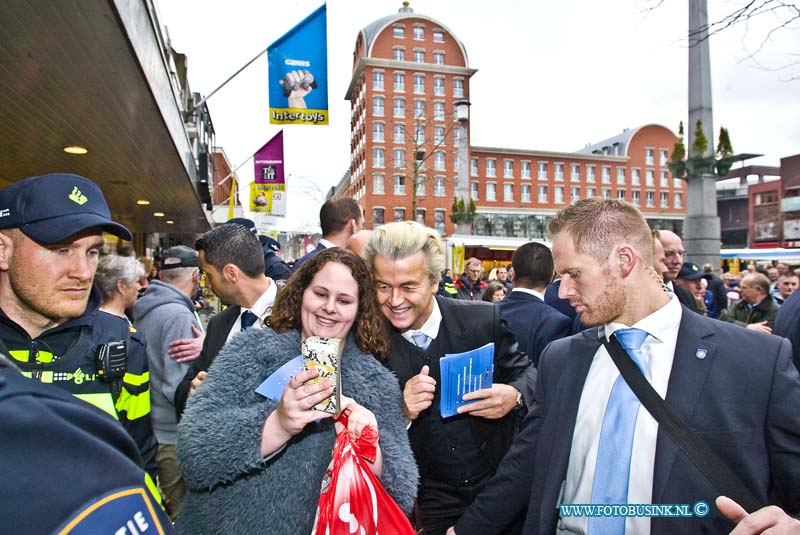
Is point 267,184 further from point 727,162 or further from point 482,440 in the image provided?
point 482,440

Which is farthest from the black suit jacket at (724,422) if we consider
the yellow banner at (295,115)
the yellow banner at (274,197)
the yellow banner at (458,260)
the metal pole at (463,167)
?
the metal pole at (463,167)

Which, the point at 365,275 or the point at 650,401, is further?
the point at 365,275

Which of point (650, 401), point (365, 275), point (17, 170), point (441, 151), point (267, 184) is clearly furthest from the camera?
point (441, 151)

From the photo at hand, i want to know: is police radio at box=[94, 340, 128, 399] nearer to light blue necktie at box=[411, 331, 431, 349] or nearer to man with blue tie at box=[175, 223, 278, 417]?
man with blue tie at box=[175, 223, 278, 417]

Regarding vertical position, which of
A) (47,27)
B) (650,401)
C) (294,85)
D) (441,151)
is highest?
(441,151)

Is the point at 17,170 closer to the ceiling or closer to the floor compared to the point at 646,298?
closer to the ceiling

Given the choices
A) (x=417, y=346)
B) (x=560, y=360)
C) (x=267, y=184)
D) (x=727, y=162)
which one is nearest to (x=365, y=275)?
(x=417, y=346)

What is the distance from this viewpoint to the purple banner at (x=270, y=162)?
13.1m

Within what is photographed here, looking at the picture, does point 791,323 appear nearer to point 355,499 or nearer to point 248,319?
point 355,499

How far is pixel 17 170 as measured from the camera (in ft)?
28.3

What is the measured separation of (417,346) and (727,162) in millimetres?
8537

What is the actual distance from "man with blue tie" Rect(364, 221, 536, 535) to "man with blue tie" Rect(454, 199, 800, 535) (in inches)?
13.5

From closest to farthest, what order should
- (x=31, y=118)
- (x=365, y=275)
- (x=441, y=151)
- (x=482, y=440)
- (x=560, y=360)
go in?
(x=560, y=360)
(x=365, y=275)
(x=482, y=440)
(x=31, y=118)
(x=441, y=151)

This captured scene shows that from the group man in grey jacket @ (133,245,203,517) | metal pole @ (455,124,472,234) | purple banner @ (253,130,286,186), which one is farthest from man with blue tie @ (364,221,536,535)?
metal pole @ (455,124,472,234)
